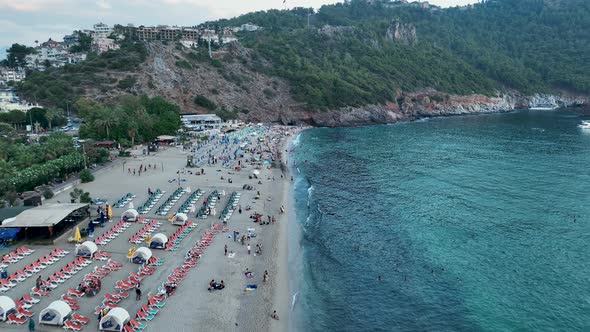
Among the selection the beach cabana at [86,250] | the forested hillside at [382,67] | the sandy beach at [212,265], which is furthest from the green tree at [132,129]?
the forested hillside at [382,67]

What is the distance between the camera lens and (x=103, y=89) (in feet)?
314

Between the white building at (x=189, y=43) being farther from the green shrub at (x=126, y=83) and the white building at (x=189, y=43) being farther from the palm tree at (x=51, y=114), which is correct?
the palm tree at (x=51, y=114)

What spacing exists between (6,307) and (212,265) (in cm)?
1165

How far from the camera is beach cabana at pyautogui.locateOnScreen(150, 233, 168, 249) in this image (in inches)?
1248

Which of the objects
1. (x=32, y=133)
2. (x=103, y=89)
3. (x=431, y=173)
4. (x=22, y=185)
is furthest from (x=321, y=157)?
(x=103, y=89)

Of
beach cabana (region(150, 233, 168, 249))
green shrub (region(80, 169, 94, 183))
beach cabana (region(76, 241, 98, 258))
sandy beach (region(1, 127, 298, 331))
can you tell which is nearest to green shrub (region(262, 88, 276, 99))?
sandy beach (region(1, 127, 298, 331))

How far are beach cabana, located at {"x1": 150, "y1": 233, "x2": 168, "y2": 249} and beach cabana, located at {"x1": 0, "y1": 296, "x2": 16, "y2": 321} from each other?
1031cm

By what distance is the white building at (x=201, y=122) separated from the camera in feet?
299

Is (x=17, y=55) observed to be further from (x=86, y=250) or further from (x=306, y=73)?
(x=86, y=250)

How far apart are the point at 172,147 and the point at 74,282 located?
49181mm

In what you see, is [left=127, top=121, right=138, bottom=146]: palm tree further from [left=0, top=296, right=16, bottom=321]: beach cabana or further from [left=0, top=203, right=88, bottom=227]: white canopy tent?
[left=0, top=296, right=16, bottom=321]: beach cabana

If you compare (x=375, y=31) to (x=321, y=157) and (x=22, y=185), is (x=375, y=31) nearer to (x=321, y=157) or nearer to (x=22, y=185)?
(x=321, y=157)

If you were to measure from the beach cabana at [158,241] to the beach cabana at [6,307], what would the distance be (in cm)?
1031

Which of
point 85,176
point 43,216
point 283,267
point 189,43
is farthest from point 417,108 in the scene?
point 43,216
